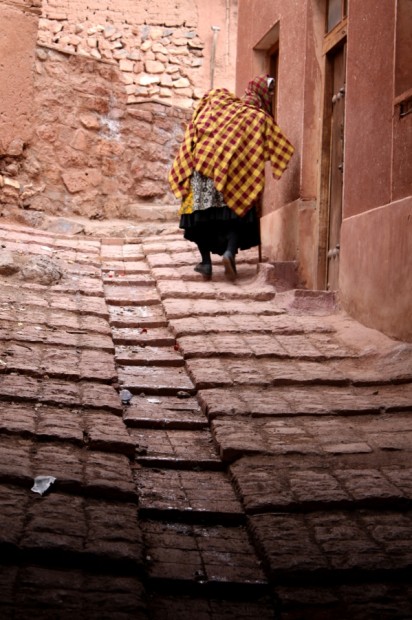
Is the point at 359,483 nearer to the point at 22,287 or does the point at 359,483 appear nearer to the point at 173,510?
the point at 173,510

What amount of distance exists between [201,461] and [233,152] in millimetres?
4252

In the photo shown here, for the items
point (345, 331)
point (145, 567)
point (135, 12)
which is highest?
point (135, 12)

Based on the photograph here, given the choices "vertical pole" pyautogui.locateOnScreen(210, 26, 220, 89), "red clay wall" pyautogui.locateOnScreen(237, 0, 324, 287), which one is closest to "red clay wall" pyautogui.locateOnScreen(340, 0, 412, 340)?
"red clay wall" pyautogui.locateOnScreen(237, 0, 324, 287)

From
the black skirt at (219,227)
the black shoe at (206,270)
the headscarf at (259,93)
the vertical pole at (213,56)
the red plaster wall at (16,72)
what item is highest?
the vertical pole at (213,56)

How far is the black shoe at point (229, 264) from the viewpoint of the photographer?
7430 millimetres

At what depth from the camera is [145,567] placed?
8.77 feet

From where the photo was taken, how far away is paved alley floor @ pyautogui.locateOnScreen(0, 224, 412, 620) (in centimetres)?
250

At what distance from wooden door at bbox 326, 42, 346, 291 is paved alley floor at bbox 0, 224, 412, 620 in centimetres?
78

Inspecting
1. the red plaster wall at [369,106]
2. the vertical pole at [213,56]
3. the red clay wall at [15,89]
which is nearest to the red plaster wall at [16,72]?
the red clay wall at [15,89]

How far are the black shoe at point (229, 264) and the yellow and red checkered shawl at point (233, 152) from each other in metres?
0.36

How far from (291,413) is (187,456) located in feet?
2.26

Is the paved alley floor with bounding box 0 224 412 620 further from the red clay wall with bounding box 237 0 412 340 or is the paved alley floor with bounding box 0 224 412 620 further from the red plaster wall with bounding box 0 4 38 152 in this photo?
the red plaster wall with bounding box 0 4 38 152

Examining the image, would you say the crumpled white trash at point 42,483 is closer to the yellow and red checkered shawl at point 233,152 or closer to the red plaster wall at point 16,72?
the yellow and red checkered shawl at point 233,152

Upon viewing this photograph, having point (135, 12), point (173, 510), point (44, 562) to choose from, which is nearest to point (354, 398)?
point (173, 510)
